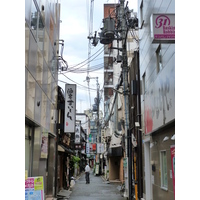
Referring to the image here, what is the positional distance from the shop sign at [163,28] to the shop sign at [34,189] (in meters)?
5.44

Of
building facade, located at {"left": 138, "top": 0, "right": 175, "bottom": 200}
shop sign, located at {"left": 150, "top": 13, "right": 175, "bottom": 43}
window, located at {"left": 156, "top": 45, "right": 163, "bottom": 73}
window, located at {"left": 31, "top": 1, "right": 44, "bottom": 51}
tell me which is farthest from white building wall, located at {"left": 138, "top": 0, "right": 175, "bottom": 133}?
window, located at {"left": 31, "top": 1, "right": 44, "bottom": 51}

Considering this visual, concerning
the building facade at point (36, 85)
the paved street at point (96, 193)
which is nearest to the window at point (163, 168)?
the building facade at point (36, 85)

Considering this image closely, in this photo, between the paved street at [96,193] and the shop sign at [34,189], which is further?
the paved street at [96,193]

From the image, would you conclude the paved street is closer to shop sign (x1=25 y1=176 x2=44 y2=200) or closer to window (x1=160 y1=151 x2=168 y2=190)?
window (x1=160 y1=151 x2=168 y2=190)

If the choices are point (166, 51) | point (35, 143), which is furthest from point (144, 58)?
point (35, 143)

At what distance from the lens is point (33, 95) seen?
10242 millimetres

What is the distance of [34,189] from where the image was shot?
809cm

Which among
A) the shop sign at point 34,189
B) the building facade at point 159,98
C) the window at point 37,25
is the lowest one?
the shop sign at point 34,189

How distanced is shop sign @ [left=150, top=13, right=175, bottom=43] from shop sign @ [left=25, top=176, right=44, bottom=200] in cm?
544

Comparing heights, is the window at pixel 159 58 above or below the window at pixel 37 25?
below

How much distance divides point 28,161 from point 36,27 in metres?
5.19

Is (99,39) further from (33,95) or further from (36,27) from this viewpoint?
(33,95)

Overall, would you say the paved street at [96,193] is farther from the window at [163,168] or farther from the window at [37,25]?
Answer: the window at [37,25]

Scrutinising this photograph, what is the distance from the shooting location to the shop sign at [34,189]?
793 centimetres
